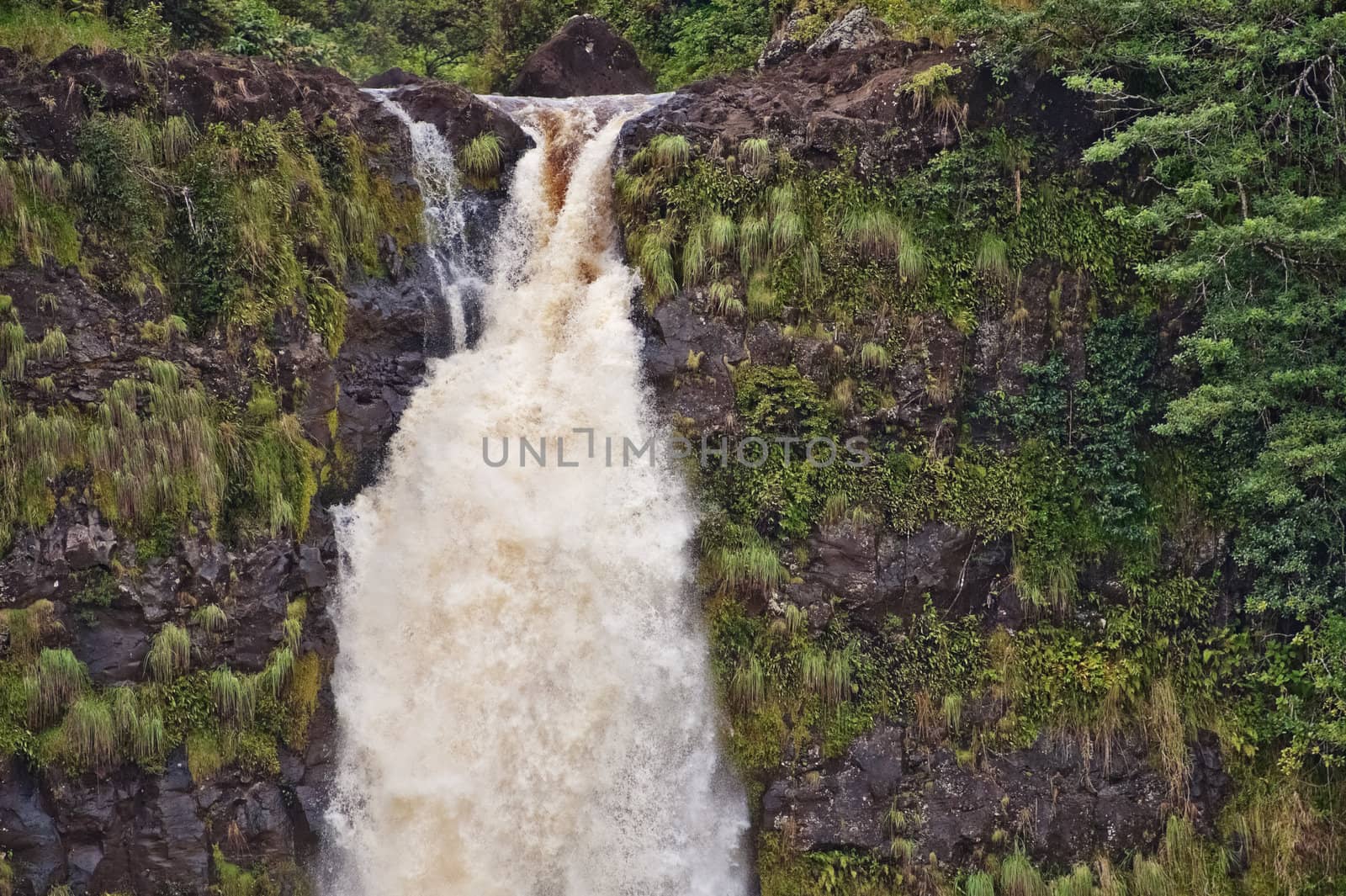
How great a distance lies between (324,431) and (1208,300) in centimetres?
926

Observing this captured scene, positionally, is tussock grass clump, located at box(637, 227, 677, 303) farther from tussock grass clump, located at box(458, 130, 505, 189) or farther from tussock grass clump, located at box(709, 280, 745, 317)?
tussock grass clump, located at box(458, 130, 505, 189)

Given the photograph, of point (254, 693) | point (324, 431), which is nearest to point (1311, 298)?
point (324, 431)

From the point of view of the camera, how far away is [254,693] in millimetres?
9641

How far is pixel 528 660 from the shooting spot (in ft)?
33.8

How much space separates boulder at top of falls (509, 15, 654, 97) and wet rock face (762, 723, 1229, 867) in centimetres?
1122

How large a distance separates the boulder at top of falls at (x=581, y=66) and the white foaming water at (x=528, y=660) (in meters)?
6.55

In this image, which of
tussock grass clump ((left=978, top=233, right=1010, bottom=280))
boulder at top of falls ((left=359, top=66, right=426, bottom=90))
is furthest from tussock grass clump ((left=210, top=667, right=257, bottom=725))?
tussock grass clump ((left=978, top=233, right=1010, bottom=280))

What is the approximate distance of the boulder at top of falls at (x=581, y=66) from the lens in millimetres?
16594

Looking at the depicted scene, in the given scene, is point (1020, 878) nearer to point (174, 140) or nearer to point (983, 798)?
point (983, 798)

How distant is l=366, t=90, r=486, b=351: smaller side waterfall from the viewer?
466 inches

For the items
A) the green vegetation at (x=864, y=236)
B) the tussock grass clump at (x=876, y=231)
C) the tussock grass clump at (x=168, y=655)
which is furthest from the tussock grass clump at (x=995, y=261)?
the tussock grass clump at (x=168, y=655)

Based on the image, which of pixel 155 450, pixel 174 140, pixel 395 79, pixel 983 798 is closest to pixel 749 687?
pixel 983 798

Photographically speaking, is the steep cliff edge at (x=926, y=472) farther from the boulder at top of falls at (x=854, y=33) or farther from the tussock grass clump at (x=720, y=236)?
the boulder at top of falls at (x=854, y=33)

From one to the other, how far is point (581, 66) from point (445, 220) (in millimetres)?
5939
